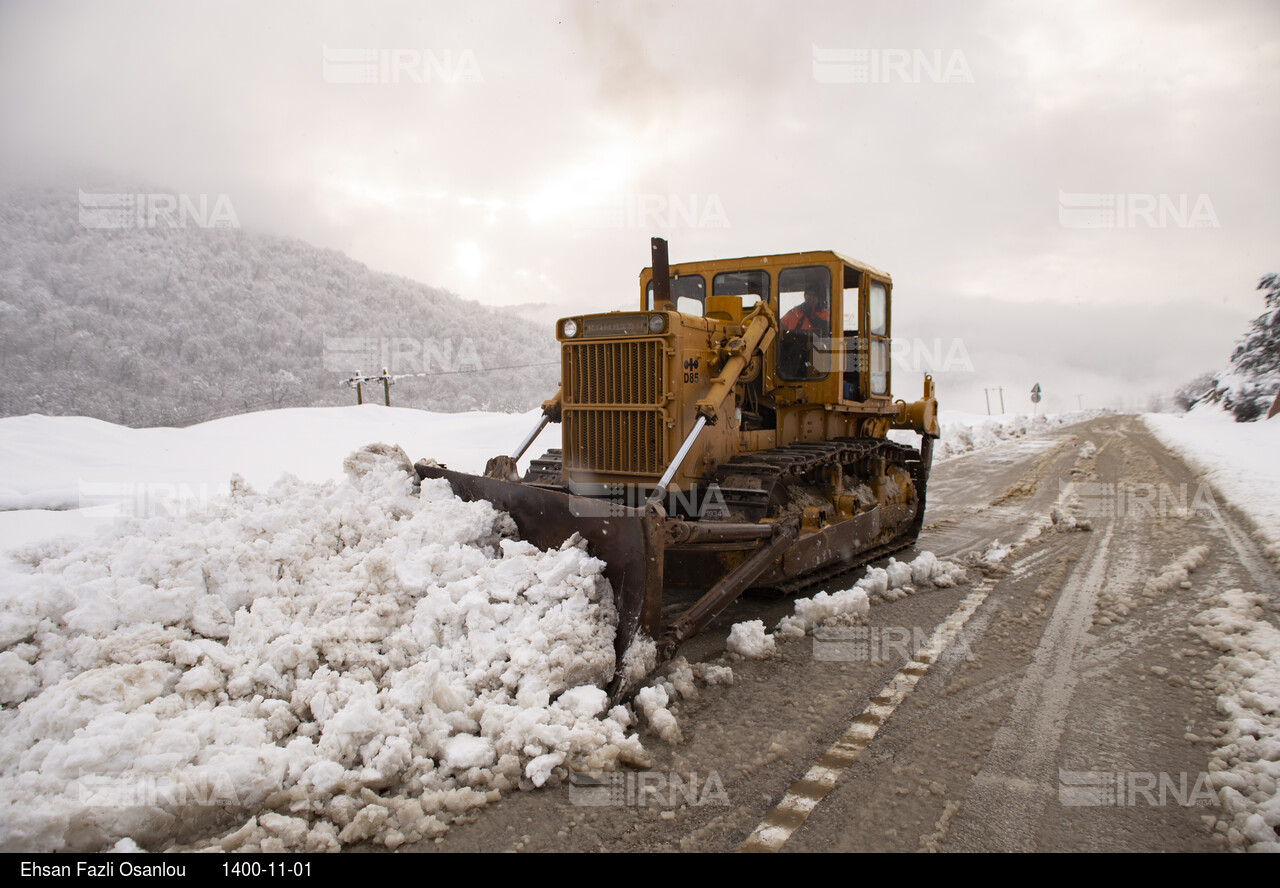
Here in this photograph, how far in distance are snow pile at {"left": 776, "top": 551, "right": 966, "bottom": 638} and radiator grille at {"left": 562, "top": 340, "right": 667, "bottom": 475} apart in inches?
58.9

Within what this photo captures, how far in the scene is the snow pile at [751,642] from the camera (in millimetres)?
4473

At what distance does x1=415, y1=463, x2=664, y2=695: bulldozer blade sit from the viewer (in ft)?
12.9

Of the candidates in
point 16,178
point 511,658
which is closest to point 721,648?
point 511,658

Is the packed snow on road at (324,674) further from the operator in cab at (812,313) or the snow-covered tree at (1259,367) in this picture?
the snow-covered tree at (1259,367)

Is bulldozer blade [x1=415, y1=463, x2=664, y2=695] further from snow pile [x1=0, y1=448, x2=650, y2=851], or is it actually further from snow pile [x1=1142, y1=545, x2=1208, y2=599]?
snow pile [x1=1142, y1=545, x2=1208, y2=599]

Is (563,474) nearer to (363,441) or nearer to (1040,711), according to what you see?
(1040,711)

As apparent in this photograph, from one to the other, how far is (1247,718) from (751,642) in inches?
100

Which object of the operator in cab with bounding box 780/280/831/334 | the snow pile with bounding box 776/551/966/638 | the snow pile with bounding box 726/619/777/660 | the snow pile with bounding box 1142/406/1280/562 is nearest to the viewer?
the snow pile with bounding box 726/619/777/660

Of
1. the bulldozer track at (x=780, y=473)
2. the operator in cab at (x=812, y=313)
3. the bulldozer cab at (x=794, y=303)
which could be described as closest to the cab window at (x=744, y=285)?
the bulldozer cab at (x=794, y=303)

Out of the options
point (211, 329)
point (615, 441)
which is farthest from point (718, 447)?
point (211, 329)

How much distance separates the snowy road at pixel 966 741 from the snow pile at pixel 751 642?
11 centimetres

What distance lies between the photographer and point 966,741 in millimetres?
3445

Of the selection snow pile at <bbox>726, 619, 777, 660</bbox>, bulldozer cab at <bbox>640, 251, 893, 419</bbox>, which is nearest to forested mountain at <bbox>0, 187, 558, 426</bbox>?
bulldozer cab at <bbox>640, 251, 893, 419</bbox>

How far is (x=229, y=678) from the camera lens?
3.23 m
